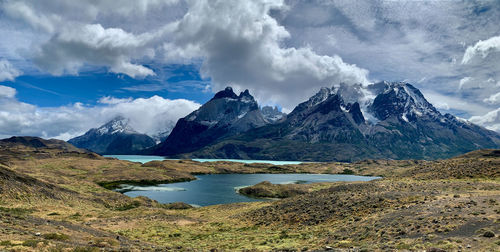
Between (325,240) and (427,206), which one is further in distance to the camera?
(427,206)

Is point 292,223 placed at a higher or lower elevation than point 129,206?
higher

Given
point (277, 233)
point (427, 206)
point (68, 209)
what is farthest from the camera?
point (68, 209)

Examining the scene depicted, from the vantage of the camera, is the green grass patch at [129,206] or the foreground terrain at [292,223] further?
the green grass patch at [129,206]

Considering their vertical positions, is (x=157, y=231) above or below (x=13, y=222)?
below

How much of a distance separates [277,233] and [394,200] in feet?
64.5

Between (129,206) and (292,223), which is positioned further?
(129,206)

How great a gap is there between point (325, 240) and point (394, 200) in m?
19.0

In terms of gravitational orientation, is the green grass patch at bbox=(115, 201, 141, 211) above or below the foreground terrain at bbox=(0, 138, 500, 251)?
below

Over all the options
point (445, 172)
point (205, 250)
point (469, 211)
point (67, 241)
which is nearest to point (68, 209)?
point (67, 241)

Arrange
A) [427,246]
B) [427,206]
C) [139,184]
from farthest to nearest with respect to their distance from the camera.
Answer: [139,184], [427,206], [427,246]

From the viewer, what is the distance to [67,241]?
2892 centimetres

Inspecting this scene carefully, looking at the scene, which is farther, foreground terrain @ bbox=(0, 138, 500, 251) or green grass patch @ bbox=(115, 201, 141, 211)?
green grass patch @ bbox=(115, 201, 141, 211)

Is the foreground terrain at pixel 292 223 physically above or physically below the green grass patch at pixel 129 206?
above

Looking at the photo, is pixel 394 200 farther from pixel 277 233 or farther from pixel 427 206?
pixel 277 233
